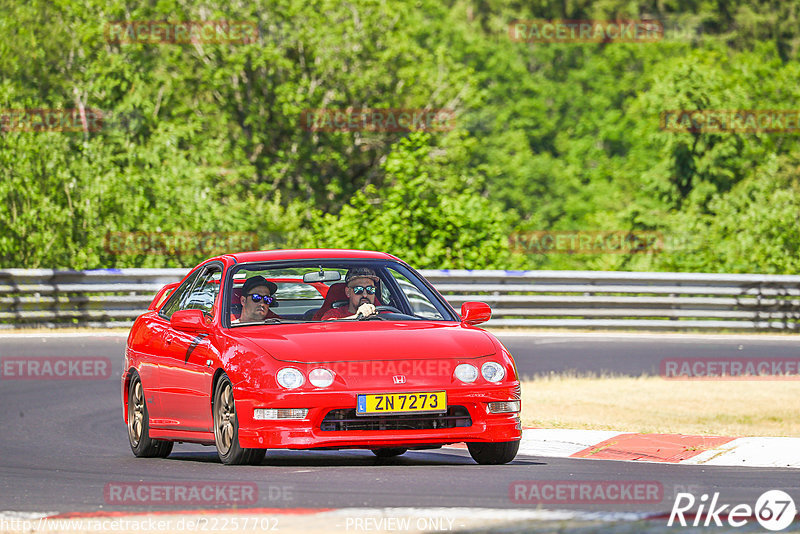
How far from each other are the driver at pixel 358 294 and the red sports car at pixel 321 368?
10 millimetres

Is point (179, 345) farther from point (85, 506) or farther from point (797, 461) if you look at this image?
point (797, 461)

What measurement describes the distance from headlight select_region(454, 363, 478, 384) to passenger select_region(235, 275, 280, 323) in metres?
1.48

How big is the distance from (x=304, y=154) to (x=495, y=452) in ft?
95.6

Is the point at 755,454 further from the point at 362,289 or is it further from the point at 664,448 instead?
the point at 362,289

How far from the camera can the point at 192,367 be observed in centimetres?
909

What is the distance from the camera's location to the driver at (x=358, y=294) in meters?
9.33

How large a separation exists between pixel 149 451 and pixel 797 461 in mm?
4464

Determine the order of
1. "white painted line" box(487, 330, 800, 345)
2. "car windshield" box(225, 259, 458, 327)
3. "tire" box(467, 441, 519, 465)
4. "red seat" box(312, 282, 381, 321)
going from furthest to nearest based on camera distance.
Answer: "white painted line" box(487, 330, 800, 345)
"red seat" box(312, 282, 381, 321)
"car windshield" box(225, 259, 458, 327)
"tire" box(467, 441, 519, 465)

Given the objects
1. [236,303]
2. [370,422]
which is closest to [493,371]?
[370,422]

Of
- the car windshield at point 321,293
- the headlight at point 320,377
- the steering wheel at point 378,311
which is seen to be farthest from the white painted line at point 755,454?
the headlight at point 320,377

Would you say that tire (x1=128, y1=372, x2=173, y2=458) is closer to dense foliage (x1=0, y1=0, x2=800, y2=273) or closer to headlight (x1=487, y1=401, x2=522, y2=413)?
headlight (x1=487, y1=401, x2=522, y2=413)

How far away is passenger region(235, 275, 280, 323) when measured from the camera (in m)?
9.11

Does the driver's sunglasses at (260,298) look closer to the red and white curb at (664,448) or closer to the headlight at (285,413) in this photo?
the headlight at (285,413)

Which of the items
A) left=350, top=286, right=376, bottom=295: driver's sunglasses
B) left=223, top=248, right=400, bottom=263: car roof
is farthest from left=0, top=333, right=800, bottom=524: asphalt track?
left=223, top=248, right=400, bottom=263: car roof
